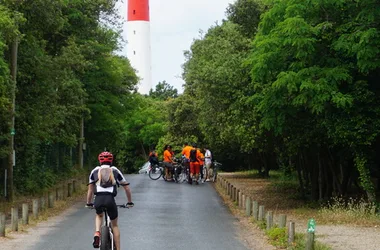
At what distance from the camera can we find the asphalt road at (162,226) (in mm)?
16594

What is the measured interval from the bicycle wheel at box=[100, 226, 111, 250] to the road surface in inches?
129

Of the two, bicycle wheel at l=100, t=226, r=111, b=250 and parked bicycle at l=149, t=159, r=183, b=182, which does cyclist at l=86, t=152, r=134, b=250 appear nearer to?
bicycle wheel at l=100, t=226, r=111, b=250

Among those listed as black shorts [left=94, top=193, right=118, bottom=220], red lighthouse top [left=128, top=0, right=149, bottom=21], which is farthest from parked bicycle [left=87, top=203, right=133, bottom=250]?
red lighthouse top [left=128, top=0, right=149, bottom=21]

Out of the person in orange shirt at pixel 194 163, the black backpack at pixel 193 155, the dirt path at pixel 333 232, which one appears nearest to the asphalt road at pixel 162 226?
the dirt path at pixel 333 232

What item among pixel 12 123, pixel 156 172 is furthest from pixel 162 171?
pixel 12 123

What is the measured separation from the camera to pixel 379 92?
22.6m

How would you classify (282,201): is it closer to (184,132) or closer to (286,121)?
(286,121)

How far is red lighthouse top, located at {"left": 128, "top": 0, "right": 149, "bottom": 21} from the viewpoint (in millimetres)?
88562

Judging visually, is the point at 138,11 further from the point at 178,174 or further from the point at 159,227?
the point at 159,227

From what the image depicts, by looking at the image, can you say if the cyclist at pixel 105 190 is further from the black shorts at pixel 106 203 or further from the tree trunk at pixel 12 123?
the tree trunk at pixel 12 123

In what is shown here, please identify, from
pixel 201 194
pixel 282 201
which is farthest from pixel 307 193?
pixel 201 194

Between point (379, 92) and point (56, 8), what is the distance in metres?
11.2

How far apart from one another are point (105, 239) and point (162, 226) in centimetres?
749

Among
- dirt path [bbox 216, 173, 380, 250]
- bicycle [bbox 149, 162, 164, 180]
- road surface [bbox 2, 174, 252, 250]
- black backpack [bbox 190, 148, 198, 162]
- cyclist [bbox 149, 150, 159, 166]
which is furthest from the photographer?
cyclist [bbox 149, 150, 159, 166]
